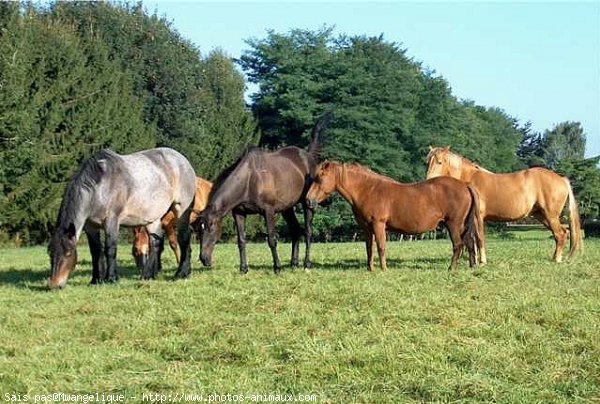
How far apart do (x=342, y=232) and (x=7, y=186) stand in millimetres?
23362

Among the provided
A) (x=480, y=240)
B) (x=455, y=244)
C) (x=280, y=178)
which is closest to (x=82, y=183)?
(x=280, y=178)

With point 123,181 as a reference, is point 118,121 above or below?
above

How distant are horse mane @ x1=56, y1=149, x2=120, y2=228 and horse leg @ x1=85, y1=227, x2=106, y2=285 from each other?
35.7 inches

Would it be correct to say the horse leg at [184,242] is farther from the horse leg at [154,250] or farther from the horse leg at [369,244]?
the horse leg at [369,244]

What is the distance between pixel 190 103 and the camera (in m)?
49.0

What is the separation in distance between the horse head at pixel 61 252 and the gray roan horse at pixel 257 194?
7.18 ft

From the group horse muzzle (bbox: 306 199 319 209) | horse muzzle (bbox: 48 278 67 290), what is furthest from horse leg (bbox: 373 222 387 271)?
horse muzzle (bbox: 48 278 67 290)

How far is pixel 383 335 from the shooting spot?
289 inches

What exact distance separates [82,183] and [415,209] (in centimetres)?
537

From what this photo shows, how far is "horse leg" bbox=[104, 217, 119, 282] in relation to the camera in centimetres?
1164

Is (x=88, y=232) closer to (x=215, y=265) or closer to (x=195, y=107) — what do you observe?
(x=215, y=265)

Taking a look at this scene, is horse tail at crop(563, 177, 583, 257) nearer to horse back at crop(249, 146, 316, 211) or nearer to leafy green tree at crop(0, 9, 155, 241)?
horse back at crop(249, 146, 316, 211)

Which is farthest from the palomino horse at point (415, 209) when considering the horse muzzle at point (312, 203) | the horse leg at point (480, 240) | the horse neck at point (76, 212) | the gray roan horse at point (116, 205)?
the horse neck at point (76, 212)

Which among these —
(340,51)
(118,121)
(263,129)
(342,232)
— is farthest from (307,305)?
(340,51)
